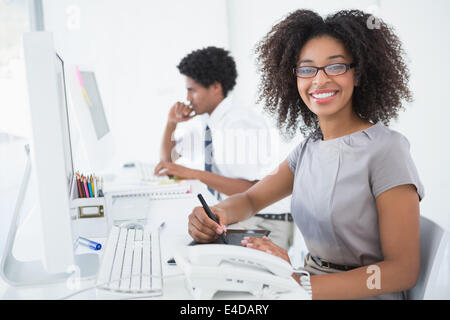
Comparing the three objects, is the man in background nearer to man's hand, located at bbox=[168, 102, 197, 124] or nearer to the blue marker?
man's hand, located at bbox=[168, 102, 197, 124]

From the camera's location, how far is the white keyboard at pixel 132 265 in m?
0.69

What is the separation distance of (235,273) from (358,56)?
2.28 feet

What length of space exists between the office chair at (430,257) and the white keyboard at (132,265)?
574mm

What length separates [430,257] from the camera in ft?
2.89

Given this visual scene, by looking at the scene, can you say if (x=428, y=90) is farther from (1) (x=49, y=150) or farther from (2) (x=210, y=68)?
(1) (x=49, y=150)

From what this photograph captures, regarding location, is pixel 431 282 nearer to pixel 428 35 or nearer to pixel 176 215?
pixel 176 215

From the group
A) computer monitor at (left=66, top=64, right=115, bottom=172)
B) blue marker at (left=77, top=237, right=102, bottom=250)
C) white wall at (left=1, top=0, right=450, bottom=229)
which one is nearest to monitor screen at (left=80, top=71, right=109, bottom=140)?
computer monitor at (left=66, top=64, right=115, bottom=172)

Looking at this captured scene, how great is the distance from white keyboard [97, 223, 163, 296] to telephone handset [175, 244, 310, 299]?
0.07 meters

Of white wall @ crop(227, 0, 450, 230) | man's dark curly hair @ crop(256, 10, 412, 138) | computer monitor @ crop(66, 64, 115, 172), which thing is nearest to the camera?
man's dark curly hair @ crop(256, 10, 412, 138)

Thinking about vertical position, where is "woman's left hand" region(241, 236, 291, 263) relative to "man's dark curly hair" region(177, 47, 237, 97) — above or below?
below

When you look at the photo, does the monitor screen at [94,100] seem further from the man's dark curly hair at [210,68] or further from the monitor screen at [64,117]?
the monitor screen at [64,117]

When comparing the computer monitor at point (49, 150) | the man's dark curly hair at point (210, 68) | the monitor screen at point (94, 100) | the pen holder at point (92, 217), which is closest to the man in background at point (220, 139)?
the man's dark curly hair at point (210, 68)

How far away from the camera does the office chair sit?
855 millimetres
